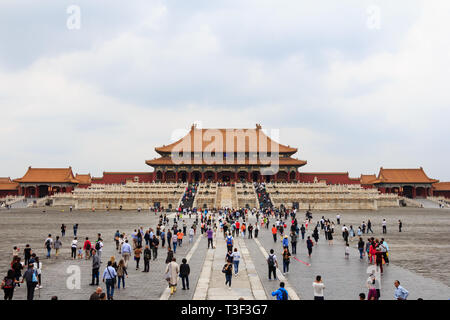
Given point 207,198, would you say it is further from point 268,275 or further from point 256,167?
point 268,275

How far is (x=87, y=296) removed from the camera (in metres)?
11.6

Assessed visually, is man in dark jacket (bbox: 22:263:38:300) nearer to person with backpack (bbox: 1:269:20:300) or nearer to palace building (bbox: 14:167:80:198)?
person with backpack (bbox: 1:269:20:300)

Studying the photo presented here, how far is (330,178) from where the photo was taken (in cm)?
7906

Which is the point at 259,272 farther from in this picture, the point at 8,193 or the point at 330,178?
the point at 8,193

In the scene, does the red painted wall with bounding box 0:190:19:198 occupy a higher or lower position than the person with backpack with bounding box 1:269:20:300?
higher

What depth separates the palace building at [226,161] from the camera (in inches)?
3078

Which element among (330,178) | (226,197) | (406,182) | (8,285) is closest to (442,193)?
(406,182)

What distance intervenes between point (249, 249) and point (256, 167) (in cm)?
5733

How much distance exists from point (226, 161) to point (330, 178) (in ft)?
69.0

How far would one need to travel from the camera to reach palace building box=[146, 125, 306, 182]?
257 ft

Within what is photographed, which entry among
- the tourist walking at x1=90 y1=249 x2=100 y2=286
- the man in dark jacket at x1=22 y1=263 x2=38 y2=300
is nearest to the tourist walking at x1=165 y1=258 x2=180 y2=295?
the tourist walking at x1=90 y1=249 x2=100 y2=286

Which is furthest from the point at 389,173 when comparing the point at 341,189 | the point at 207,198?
the point at 207,198

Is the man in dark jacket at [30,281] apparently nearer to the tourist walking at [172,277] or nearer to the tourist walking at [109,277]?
the tourist walking at [109,277]

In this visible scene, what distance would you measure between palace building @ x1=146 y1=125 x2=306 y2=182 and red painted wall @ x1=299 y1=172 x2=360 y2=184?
2.02 metres
